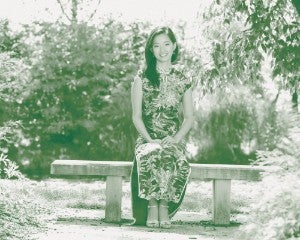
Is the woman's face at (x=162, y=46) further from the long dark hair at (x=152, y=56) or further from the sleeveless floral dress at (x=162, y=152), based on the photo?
the sleeveless floral dress at (x=162, y=152)

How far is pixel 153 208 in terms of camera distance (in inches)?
213

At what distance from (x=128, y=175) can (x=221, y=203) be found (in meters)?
0.91

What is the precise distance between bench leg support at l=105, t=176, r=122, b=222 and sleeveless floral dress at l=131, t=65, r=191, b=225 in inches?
18.4

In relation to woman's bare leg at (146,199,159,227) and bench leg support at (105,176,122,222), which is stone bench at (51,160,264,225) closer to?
bench leg support at (105,176,122,222)

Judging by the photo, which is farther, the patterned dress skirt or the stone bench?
the stone bench

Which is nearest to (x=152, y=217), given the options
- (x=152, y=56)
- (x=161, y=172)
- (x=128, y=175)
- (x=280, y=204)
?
(x=161, y=172)

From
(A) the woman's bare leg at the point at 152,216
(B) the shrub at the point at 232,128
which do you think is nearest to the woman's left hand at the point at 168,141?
(A) the woman's bare leg at the point at 152,216

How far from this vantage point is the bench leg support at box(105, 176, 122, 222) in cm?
597

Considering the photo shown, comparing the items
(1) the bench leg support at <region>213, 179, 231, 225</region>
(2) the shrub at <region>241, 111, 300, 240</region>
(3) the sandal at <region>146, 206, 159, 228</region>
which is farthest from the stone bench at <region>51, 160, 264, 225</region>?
(2) the shrub at <region>241, 111, 300, 240</region>

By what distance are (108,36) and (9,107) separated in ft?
6.68

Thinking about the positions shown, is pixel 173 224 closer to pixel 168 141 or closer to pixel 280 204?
pixel 168 141

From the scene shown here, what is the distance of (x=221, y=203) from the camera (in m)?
6.04

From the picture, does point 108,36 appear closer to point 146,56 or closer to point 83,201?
point 83,201

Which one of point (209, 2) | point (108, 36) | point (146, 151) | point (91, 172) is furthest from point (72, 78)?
point (146, 151)
